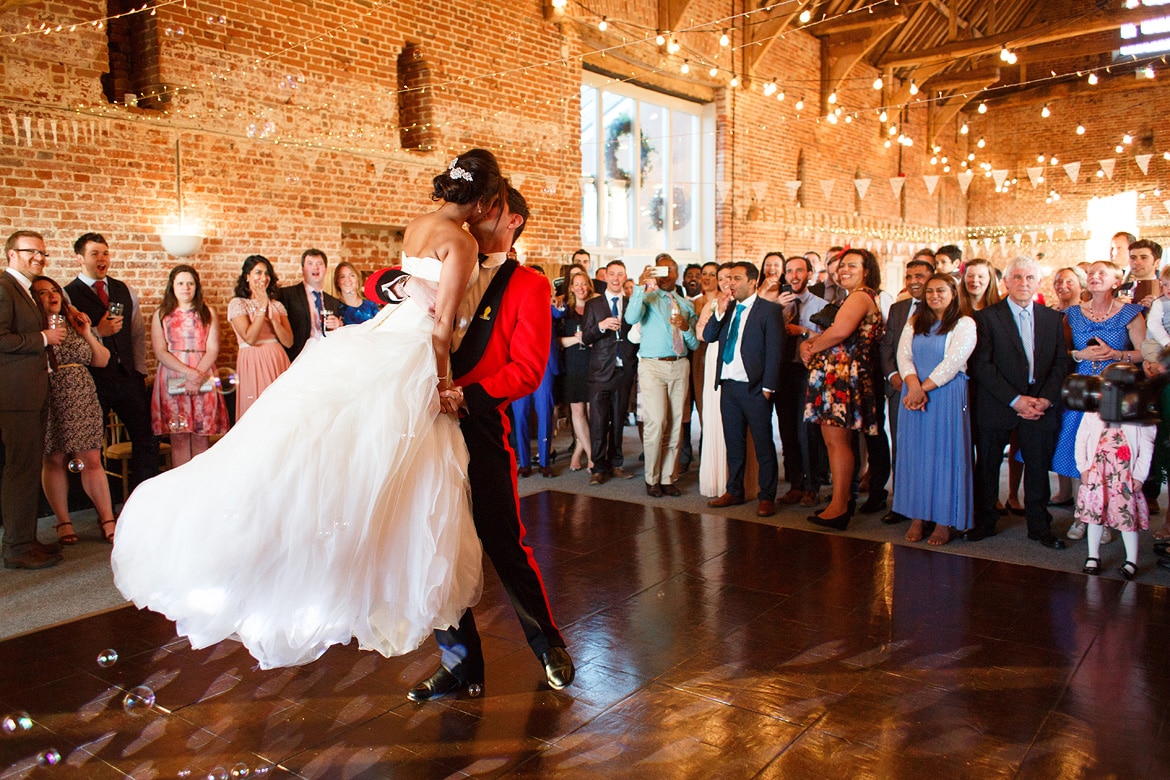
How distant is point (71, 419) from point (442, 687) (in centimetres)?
333

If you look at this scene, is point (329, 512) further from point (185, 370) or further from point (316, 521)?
point (185, 370)

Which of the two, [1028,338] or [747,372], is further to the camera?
[747,372]

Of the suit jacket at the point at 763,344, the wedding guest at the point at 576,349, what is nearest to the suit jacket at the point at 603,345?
the wedding guest at the point at 576,349

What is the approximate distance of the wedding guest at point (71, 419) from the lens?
5.14 metres

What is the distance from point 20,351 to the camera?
479 cm

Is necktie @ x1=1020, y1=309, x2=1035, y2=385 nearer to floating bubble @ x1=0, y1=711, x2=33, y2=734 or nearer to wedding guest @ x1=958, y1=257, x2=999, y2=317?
wedding guest @ x1=958, y1=257, x2=999, y2=317

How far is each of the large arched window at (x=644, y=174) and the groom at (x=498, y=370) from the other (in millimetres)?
8394

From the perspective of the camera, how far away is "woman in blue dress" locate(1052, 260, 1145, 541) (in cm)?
496

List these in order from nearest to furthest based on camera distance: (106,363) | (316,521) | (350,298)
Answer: (316,521)
(106,363)
(350,298)

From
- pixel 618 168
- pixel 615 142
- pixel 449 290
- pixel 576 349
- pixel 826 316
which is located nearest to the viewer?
pixel 449 290

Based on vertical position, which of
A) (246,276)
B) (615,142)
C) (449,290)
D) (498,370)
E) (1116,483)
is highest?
(615,142)

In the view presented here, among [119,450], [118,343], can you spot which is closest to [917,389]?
Result: [118,343]

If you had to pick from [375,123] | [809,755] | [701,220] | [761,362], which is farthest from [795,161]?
[809,755]

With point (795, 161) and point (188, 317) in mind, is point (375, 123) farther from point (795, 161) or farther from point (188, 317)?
point (795, 161)
